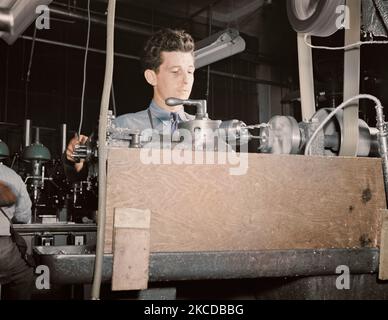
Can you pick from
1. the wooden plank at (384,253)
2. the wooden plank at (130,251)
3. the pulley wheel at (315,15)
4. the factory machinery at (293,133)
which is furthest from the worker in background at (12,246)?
the wooden plank at (384,253)

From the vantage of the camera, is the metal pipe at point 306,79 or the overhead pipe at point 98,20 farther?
the overhead pipe at point 98,20

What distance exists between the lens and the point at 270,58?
8.21 m

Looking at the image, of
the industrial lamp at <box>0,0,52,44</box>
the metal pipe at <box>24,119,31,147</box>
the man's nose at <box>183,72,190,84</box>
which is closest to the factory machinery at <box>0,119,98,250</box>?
the metal pipe at <box>24,119,31,147</box>

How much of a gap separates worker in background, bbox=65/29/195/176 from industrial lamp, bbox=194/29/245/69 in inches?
85.1

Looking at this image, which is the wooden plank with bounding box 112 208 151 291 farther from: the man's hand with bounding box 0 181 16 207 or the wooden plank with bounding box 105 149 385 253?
the man's hand with bounding box 0 181 16 207

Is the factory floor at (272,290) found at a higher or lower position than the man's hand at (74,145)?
lower

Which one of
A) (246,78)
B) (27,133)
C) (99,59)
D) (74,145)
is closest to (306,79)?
(74,145)

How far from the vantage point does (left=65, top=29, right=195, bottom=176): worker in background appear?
222 centimetres

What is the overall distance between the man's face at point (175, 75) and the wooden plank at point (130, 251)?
1.31 metres

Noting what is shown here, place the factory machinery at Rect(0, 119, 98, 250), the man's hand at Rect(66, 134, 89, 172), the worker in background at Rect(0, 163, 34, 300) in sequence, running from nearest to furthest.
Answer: the man's hand at Rect(66, 134, 89, 172)
the worker in background at Rect(0, 163, 34, 300)
the factory machinery at Rect(0, 119, 98, 250)

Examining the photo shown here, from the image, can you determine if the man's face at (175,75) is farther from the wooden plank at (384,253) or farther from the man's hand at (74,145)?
the wooden plank at (384,253)

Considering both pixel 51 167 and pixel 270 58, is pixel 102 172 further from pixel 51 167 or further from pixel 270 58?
pixel 270 58

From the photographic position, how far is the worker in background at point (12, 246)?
367cm

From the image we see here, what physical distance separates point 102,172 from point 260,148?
0.68 m
